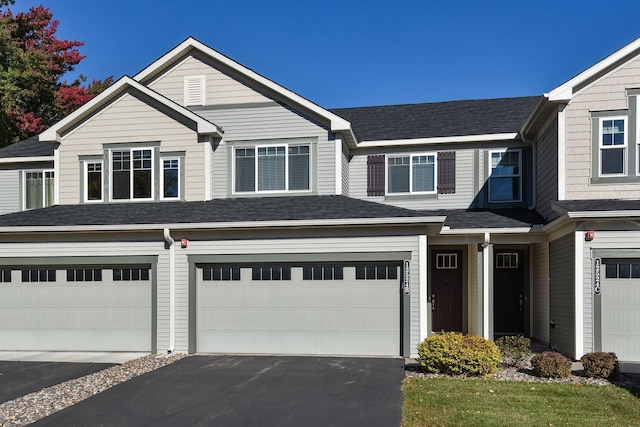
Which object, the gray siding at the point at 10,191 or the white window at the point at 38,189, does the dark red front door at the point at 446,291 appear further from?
the gray siding at the point at 10,191

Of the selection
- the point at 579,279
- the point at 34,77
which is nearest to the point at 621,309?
the point at 579,279

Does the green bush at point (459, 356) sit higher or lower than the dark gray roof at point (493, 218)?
lower

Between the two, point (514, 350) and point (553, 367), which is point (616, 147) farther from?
point (553, 367)

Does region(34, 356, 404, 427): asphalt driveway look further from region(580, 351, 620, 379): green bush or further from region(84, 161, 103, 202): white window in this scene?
region(84, 161, 103, 202): white window

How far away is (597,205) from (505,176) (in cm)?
410

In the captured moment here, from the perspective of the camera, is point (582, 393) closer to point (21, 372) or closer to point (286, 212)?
point (286, 212)

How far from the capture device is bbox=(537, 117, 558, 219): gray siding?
12.7 meters

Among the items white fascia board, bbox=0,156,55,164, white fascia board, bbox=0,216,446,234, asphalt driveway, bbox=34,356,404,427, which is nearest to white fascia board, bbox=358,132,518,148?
white fascia board, bbox=0,216,446,234

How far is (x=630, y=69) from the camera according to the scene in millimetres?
12117

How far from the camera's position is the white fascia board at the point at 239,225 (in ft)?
39.0

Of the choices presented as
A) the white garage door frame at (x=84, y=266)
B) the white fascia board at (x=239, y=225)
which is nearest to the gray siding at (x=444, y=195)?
the white fascia board at (x=239, y=225)

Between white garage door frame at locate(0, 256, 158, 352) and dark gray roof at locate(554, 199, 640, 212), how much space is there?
9395mm

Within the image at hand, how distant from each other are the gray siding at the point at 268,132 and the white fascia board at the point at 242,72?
0.40m

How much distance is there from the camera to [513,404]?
8148 mm
